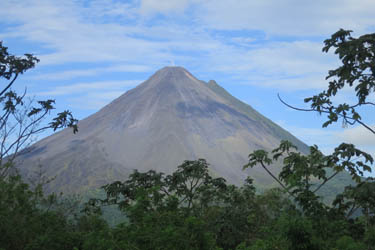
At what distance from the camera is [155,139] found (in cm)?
14512

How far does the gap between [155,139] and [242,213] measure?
13502 centimetres

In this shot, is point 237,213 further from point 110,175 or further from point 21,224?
point 110,175

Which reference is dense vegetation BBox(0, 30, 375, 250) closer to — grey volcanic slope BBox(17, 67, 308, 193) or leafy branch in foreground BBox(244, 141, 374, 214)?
leafy branch in foreground BBox(244, 141, 374, 214)

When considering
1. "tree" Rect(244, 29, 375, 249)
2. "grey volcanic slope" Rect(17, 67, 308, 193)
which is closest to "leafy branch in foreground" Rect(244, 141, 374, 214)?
"tree" Rect(244, 29, 375, 249)

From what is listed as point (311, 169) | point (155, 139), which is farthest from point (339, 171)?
point (155, 139)

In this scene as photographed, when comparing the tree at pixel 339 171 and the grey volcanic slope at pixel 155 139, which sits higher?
the grey volcanic slope at pixel 155 139

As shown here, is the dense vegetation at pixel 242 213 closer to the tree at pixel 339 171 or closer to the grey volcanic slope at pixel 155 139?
the tree at pixel 339 171

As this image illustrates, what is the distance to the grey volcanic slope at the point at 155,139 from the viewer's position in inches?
4953

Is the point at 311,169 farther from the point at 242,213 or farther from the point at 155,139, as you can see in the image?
the point at 155,139

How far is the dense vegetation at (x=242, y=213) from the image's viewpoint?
689 centimetres

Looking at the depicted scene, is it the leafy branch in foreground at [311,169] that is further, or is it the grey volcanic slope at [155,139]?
the grey volcanic slope at [155,139]

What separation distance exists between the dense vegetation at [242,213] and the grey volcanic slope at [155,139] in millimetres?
103561

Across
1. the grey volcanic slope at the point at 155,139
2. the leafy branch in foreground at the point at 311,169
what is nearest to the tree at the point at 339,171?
the leafy branch in foreground at the point at 311,169

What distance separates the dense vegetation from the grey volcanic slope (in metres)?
104
